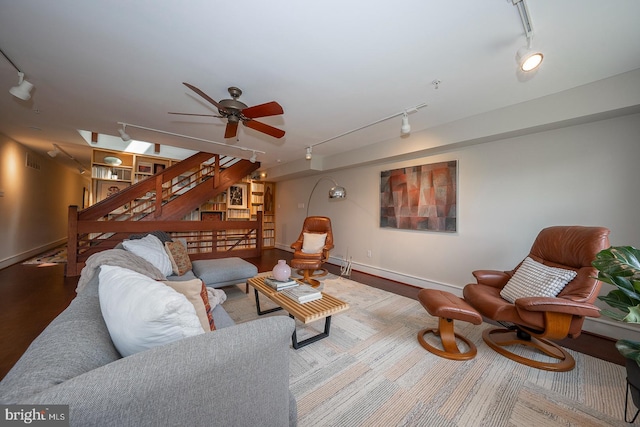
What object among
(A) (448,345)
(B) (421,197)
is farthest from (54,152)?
(A) (448,345)

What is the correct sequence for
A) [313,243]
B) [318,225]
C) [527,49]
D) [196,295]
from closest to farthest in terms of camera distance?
[196,295] → [527,49] → [313,243] → [318,225]

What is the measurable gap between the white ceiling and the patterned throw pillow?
5.70 ft

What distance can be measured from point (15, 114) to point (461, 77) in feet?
18.6

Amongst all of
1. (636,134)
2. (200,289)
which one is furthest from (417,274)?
(200,289)

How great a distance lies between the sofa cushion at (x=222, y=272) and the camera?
272cm

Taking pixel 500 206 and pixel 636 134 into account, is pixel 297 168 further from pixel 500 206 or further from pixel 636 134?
pixel 636 134

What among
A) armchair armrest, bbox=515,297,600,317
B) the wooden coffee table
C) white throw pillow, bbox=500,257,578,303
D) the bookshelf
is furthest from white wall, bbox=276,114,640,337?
the bookshelf

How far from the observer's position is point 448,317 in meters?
1.83

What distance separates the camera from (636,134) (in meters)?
2.11

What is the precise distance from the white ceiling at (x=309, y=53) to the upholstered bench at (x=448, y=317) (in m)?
2.05

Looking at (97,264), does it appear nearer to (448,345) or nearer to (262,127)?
(262,127)

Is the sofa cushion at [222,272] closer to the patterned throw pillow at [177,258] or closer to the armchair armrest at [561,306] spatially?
the patterned throw pillow at [177,258]

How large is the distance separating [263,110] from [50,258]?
6308 millimetres

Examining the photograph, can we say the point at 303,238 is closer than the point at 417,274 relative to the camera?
No
